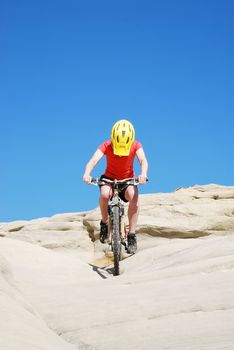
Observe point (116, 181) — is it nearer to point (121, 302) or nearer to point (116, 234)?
point (116, 234)

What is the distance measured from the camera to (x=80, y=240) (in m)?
17.1

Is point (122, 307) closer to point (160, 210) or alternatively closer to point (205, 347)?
point (205, 347)

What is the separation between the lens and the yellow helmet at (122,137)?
374 inches

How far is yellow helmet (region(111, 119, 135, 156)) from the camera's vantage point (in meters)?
9.49

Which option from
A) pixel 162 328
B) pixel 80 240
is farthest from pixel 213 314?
pixel 80 240

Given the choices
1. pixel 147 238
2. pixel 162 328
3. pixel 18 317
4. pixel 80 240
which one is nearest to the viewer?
pixel 18 317

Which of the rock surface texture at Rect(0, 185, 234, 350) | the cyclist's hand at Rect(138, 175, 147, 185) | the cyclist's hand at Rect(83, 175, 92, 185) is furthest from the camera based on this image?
the cyclist's hand at Rect(83, 175, 92, 185)

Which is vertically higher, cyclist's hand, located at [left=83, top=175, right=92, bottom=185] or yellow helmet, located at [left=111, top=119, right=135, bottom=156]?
yellow helmet, located at [left=111, top=119, right=135, bottom=156]

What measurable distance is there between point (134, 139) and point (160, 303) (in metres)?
5.23

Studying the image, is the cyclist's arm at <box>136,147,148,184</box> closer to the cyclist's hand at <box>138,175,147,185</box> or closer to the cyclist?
the cyclist

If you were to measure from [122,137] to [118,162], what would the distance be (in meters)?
0.52

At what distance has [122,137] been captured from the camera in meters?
9.49

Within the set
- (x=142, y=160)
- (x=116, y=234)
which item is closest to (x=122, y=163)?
(x=142, y=160)

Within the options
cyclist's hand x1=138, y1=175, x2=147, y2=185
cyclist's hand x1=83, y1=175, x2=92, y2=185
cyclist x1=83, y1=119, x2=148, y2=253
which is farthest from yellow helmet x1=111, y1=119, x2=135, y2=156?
cyclist's hand x1=83, y1=175, x2=92, y2=185
